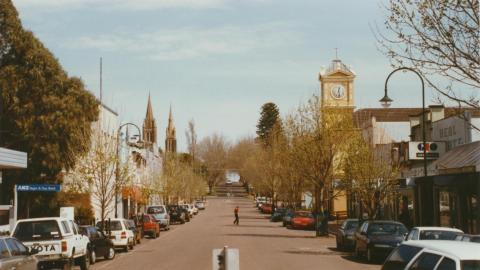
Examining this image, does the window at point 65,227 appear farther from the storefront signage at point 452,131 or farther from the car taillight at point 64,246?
the storefront signage at point 452,131

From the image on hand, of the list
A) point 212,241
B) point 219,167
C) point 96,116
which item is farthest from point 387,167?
point 219,167

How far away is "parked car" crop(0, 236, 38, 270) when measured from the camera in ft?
48.6

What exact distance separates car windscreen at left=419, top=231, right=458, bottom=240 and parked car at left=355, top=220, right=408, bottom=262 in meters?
6.25

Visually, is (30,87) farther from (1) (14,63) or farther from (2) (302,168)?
(2) (302,168)

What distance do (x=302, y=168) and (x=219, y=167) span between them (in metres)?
128

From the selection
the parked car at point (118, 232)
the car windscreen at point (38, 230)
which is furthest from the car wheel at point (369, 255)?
the parked car at point (118, 232)

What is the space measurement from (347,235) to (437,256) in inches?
959

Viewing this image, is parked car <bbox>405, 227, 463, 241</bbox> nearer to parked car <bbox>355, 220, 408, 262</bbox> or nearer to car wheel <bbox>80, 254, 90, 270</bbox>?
parked car <bbox>355, 220, 408, 262</bbox>

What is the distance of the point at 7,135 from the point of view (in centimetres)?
4234

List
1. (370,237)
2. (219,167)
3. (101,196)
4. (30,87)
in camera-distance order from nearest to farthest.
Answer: (370,237) → (101,196) → (30,87) → (219,167)

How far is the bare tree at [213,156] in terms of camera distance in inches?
6890

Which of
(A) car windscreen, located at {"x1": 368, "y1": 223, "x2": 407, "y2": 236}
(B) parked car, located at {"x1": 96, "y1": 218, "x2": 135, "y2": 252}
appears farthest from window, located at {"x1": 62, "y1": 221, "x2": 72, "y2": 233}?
(B) parked car, located at {"x1": 96, "y1": 218, "x2": 135, "y2": 252}

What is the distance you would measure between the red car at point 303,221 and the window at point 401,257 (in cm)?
4760

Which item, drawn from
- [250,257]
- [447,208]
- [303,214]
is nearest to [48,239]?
[250,257]
